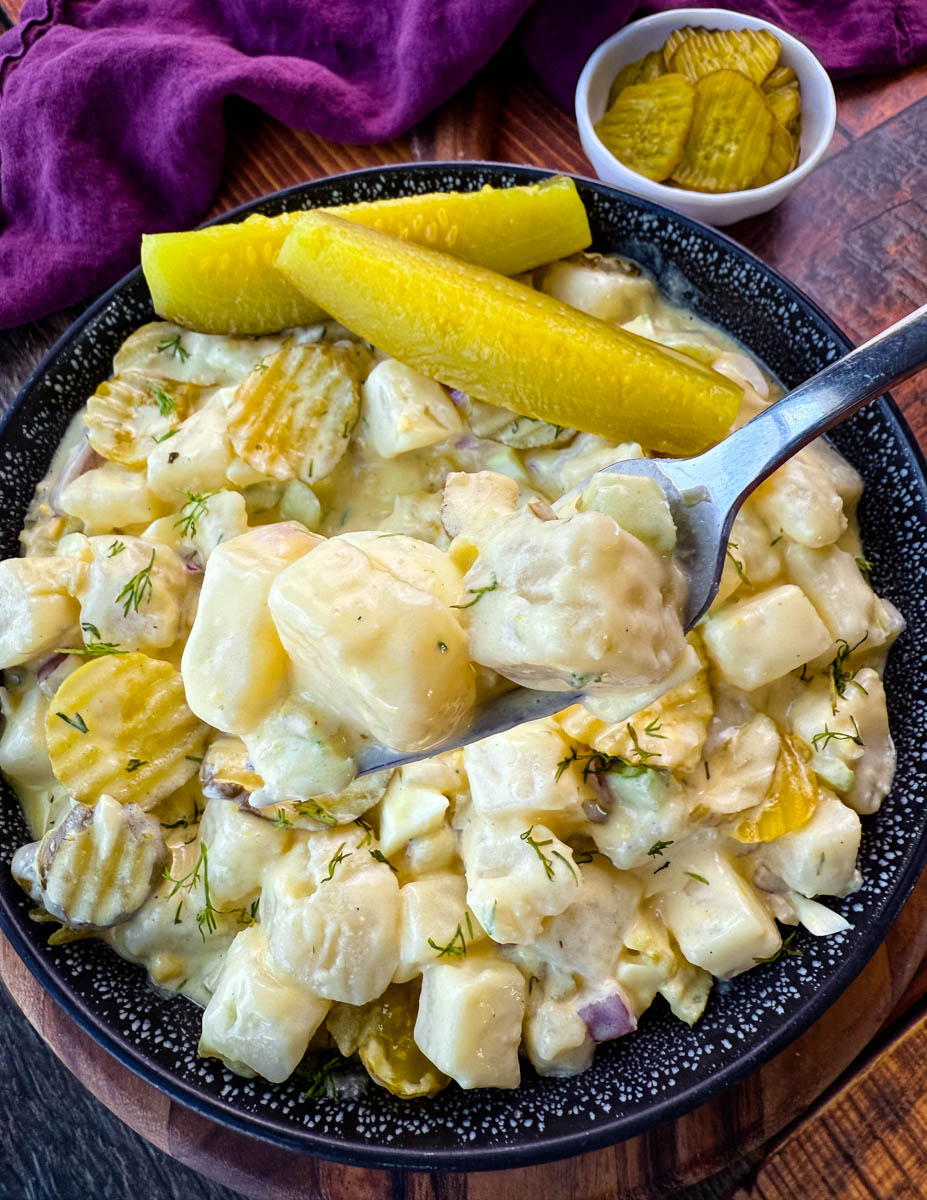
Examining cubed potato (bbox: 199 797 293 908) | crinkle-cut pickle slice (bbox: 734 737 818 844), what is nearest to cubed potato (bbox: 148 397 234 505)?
cubed potato (bbox: 199 797 293 908)

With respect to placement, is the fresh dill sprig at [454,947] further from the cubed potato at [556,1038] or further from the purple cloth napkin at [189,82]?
the purple cloth napkin at [189,82]

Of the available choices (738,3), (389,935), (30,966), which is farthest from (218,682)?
(738,3)

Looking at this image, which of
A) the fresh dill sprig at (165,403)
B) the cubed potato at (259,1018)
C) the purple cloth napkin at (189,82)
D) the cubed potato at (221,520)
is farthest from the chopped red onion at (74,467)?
the cubed potato at (259,1018)

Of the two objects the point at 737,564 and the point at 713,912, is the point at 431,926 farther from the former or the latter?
the point at 737,564

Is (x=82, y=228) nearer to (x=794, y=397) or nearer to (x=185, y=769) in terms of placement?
(x=185, y=769)

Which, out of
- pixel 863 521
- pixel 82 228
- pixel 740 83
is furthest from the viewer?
pixel 82 228

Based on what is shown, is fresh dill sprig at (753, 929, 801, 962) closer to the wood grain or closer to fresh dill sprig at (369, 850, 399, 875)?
the wood grain

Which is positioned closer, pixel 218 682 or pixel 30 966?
pixel 218 682
